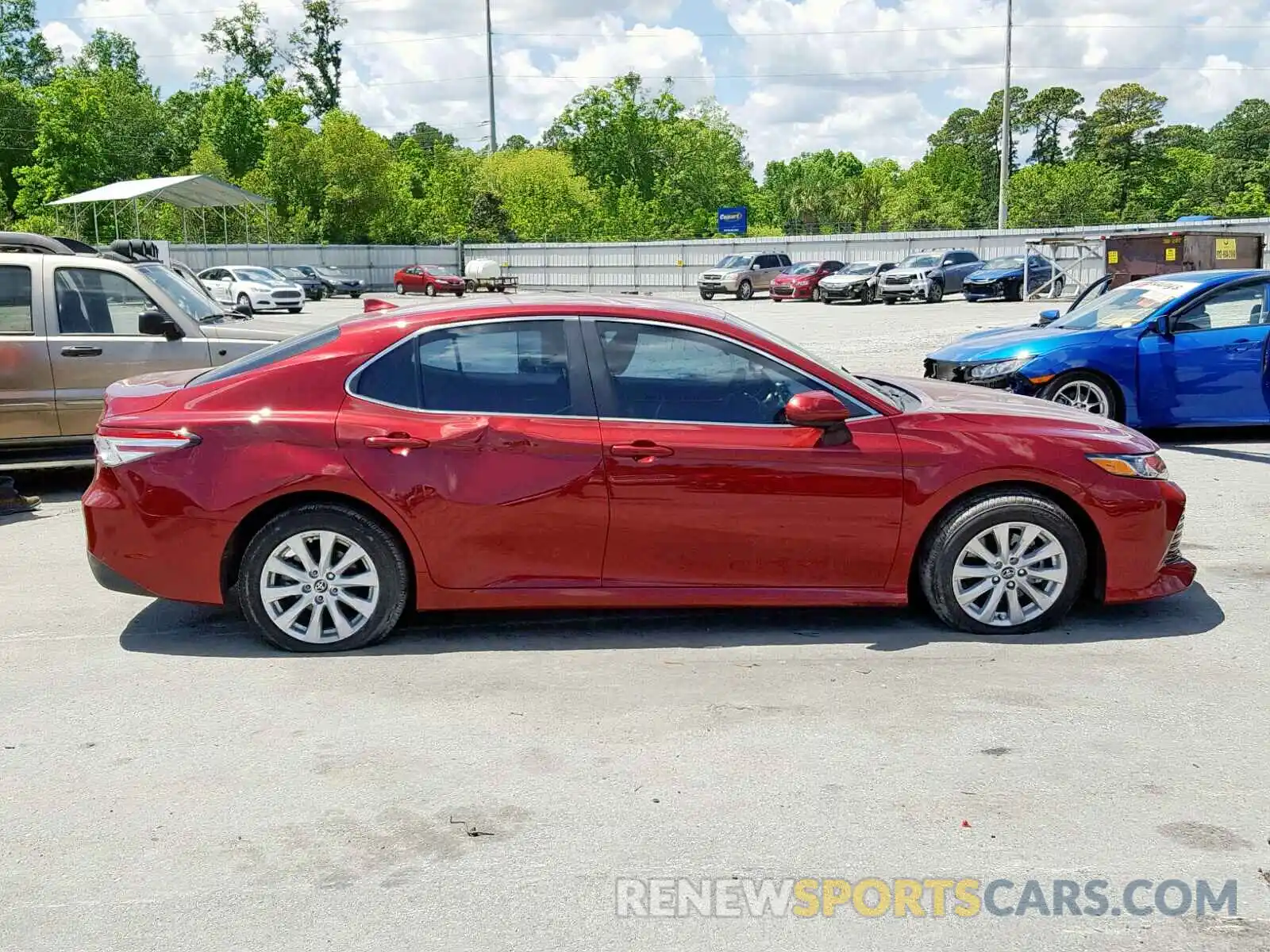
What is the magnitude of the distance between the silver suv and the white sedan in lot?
569 inches

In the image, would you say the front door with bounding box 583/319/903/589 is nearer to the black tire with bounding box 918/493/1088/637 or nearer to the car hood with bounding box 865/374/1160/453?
the black tire with bounding box 918/493/1088/637

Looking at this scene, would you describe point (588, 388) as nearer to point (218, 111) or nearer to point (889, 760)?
point (889, 760)

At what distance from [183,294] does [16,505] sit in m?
2.18

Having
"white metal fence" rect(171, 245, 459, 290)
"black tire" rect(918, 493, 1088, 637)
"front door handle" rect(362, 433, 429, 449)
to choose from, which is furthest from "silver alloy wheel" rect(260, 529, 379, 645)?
"white metal fence" rect(171, 245, 459, 290)

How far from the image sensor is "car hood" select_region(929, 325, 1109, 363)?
34.3 feet

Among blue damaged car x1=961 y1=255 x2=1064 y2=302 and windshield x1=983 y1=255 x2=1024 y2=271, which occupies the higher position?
windshield x1=983 y1=255 x2=1024 y2=271

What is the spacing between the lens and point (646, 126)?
90188mm

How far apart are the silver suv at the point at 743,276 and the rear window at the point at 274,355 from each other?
129 ft

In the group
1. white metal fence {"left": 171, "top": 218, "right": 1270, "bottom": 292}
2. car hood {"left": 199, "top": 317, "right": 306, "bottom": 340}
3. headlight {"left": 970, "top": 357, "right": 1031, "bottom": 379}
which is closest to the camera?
car hood {"left": 199, "top": 317, "right": 306, "bottom": 340}

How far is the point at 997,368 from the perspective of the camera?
10.5 m

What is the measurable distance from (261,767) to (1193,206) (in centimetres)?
9073

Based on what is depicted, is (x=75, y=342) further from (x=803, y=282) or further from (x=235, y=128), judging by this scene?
(x=235, y=128)

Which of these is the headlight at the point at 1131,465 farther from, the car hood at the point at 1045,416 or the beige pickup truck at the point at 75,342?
the beige pickup truck at the point at 75,342

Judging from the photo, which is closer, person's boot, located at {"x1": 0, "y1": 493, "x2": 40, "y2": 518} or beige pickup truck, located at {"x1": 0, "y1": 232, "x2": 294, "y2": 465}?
person's boot, located at {"x1": 0, "y1": 493, "x2": 40, "y2": 518}
